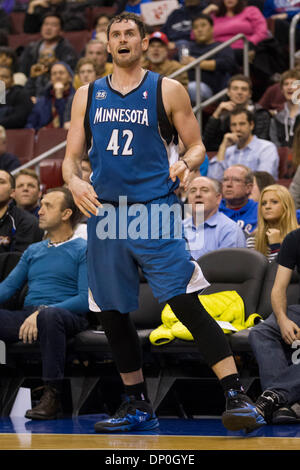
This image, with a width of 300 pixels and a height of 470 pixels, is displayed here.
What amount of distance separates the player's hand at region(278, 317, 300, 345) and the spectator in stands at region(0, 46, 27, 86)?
6443 mm

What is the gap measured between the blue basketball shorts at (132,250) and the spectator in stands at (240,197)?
2.82 metres

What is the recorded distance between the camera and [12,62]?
10047mm

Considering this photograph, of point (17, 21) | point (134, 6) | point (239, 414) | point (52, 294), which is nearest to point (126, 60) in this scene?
point (239, 414)

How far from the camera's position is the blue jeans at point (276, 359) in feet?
13.7

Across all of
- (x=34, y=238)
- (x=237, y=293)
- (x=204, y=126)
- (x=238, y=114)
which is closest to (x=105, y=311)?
(x=237, y=293)

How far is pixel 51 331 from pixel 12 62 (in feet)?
19.4

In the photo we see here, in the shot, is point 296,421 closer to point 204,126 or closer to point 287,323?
point 287,323

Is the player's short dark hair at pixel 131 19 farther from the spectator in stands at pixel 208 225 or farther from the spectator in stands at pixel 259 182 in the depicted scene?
the spectator in stands at pixel 259 182

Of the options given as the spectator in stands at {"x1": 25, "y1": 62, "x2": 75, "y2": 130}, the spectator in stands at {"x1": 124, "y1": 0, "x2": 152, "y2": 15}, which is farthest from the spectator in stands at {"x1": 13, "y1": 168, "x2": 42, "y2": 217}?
the spectator in stands at {"x1": 124, "y1": 0, "x2": 152, "y2": 15}

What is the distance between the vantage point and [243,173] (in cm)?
638

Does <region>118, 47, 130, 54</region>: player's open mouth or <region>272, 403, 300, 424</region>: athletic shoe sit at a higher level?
<region>118, 47, 130, 54</region>: player's open mouth

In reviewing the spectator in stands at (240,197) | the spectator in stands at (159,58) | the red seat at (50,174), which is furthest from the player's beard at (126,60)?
the spectator in stands at (159,58)

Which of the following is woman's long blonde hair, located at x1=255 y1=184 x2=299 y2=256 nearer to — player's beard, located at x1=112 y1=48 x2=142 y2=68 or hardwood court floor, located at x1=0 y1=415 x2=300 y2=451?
hardwood court floor, located at x1=0 y1=415 x2=300 y2=451

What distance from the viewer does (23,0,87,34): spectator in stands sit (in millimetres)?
11484
